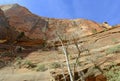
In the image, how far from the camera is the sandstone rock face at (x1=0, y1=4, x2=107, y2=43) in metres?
51.8

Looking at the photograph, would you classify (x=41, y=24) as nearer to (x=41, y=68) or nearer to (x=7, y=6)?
(x=7, y=6)

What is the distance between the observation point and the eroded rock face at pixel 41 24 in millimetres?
51875

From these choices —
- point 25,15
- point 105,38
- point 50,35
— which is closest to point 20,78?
point 105,38

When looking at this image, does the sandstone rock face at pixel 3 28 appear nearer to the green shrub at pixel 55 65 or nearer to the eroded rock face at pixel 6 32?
the eroded rock face at pixel 6 32

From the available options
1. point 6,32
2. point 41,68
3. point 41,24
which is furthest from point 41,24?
point 41,68

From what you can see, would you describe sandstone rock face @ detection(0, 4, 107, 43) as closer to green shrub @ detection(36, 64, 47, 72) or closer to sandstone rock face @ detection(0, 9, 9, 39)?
sandstone rock face @ detection(0, 9, 9, 39)

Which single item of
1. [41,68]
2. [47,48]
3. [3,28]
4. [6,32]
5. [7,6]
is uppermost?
[7,6]

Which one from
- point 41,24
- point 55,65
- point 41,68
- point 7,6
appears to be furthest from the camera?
point 7,6

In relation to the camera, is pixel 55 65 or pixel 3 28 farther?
pixel 3 28

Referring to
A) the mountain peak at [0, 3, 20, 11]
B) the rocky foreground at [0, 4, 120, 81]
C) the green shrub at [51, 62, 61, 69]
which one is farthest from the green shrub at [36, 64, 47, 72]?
the mountain peak at [0, 3, 20, 11]

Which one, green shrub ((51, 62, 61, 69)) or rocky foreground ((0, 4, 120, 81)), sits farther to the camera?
green shrub ((51, 62, 61, 69))

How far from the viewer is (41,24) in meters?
56.5

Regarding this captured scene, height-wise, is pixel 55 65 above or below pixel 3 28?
below

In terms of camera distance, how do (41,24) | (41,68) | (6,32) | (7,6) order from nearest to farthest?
1. (41,68)
2. (6,32)
3. (41,24)
4. (7,6)
